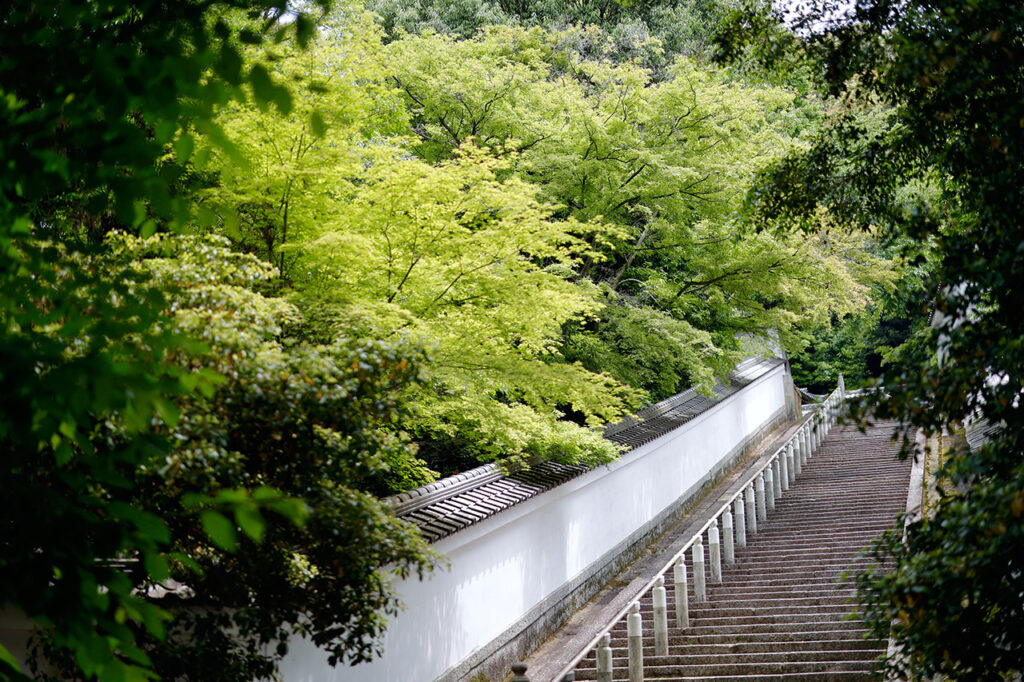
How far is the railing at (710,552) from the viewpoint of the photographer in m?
10.2

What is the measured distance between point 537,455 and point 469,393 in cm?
322

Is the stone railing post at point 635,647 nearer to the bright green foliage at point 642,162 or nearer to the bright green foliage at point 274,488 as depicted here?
the bright green foliage at point 274,488

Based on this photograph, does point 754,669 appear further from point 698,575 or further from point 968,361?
point 968,361

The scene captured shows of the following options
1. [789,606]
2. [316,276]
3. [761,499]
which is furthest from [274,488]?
[761,499]

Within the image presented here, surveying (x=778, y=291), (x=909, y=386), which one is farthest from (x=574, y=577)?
(x=909, y=386)

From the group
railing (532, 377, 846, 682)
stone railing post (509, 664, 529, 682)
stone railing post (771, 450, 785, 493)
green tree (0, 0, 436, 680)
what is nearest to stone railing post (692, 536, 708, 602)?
railing (532, 377, 846, 682)

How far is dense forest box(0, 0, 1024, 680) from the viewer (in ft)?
9.78

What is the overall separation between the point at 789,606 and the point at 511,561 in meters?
3.93

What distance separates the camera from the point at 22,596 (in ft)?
9.06

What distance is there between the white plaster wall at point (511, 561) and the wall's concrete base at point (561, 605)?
12cm

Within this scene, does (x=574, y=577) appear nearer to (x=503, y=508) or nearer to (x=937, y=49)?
(x=503, y=508)

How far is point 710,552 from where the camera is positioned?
1425 centimetres

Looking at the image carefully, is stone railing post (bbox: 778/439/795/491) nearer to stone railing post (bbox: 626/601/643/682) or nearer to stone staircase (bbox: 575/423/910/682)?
stone staircase (bbox: 575/423/910/682)

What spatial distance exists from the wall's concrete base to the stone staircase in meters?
0.97
